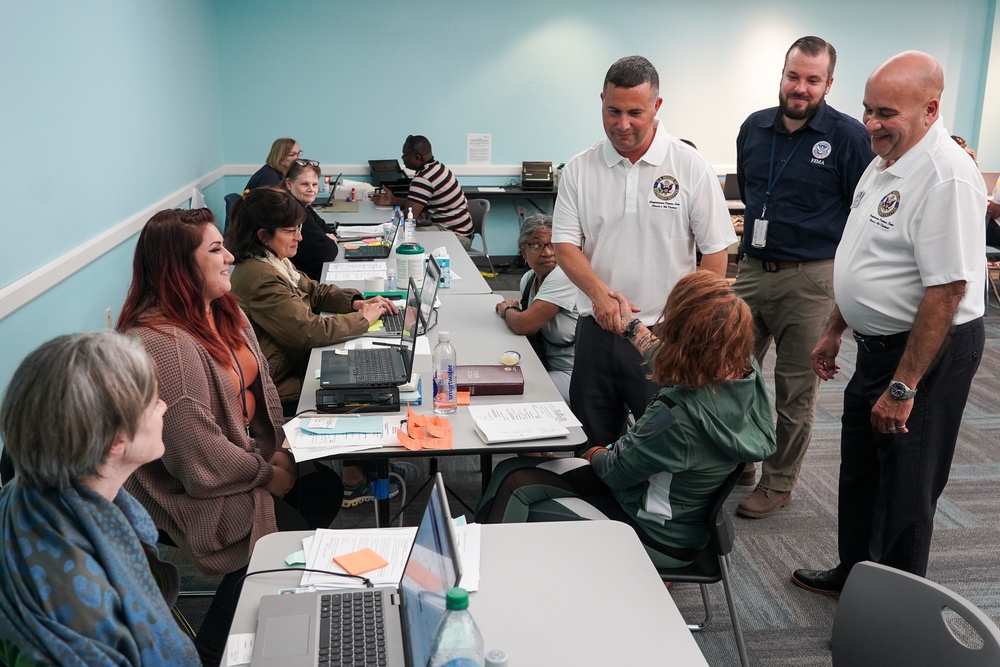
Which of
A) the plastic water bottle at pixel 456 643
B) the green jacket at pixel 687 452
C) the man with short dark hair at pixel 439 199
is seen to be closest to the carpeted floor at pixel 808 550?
the green jacket at pixel 687 452

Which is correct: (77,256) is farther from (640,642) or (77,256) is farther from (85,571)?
(640,642)

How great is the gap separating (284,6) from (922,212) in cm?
666

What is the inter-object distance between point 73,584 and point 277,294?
1808 mm

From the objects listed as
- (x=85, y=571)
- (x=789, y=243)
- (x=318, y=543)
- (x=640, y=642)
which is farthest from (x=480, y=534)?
(x=789, y=243)

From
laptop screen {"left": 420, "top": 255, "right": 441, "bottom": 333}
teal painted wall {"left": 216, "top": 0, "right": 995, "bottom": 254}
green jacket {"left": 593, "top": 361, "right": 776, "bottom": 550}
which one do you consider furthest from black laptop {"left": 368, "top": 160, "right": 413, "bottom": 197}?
green jacket {"left": 593, "top": 361, "right": 776, "bottom": 550}

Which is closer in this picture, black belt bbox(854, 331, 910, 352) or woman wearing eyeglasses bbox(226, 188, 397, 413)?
black belt bbox(854, 331, 910, 352)

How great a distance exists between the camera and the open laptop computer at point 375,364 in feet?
8.20

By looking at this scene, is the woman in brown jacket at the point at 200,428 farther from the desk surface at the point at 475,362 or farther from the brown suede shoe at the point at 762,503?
the brown suede shoe at the point at 762,503

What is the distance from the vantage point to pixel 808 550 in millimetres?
3041

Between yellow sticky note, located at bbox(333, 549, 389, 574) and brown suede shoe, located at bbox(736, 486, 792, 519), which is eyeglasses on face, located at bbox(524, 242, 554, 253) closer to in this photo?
brown suede shoe, located at bbox(736, 486, 792, 519)

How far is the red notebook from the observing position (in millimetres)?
2559

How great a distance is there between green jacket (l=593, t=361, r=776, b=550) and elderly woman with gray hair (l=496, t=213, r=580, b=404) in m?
0.85

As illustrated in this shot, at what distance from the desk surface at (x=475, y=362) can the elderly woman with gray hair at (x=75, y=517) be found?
866mm

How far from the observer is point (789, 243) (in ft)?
10.2
